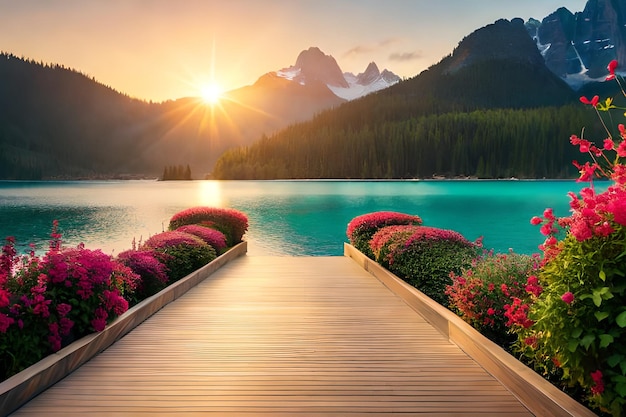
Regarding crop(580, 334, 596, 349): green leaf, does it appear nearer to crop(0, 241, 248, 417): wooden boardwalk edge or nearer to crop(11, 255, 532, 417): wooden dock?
crop(11, 255, 532, 417): wooden dock

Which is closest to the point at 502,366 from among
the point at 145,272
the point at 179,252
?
the point at 145,272

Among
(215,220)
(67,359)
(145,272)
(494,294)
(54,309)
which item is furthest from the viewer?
(215,220)

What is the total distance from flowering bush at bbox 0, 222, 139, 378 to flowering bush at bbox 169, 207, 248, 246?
27.6 feet

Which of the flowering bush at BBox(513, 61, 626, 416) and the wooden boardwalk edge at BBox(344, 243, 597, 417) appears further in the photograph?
the wooden boardwalk edge at BBox(344, 243, 597, 417)

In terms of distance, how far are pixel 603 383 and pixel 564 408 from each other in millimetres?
489

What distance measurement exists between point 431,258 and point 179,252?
4.72 meters

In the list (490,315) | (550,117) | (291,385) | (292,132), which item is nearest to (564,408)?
(490,315)

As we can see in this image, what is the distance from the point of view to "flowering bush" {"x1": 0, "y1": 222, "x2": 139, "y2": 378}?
412 centimetres

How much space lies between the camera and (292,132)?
167 m

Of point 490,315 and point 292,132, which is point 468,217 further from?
point 292,132

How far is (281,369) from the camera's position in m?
4.65

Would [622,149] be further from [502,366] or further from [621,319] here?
[502,366]

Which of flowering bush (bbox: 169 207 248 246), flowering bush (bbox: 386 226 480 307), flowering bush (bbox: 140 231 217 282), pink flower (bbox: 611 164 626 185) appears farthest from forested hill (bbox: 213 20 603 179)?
pink flower (bbox: 611 164 626 185)

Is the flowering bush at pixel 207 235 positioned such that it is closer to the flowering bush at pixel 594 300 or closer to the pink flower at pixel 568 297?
the flowering bush at pixel 594 300
